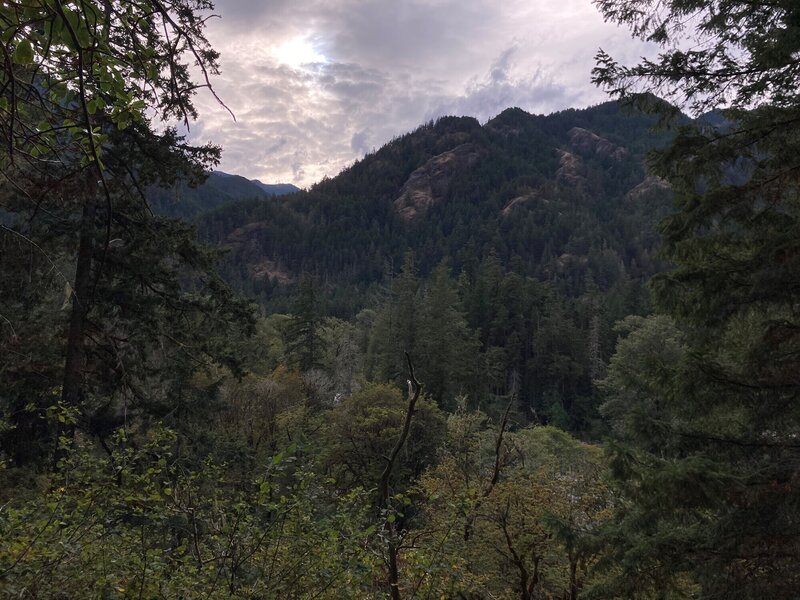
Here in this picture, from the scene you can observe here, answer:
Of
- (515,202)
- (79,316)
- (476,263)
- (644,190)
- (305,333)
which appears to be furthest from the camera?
(515,202)

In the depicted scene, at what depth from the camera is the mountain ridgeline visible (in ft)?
132

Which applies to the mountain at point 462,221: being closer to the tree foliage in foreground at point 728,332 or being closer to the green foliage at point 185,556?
the tree foliage in foreground at point 728,332

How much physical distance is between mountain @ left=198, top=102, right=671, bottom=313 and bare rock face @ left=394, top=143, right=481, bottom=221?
0.45m

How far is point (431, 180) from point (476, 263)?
116 metres

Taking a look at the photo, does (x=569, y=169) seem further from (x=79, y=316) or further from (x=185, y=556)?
(x=185, y=556)

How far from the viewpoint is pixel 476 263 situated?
268 feet

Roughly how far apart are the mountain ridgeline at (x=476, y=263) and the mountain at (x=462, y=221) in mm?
586

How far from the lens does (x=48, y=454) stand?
9.39m

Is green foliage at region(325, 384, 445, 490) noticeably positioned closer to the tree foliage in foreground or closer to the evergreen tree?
the evergreen tree

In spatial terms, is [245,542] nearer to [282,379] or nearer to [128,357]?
[128,357]

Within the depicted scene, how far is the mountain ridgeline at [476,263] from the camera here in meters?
40.1

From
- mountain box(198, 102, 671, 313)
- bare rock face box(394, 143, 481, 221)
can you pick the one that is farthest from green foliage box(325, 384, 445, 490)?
bare rock face box(394, 143, 481, 221)

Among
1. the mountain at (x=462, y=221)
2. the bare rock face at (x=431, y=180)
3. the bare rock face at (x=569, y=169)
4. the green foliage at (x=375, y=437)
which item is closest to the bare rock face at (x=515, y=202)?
the mountain at (x=462, y=221)

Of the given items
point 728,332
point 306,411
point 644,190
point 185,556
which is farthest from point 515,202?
point 185,556
